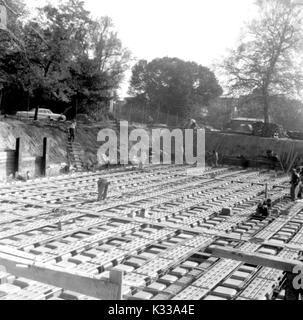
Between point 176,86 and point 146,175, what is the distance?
22.1 m

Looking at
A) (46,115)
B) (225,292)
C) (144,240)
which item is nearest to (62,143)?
(46,115)

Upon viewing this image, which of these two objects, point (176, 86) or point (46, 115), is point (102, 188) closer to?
point (46, 115)

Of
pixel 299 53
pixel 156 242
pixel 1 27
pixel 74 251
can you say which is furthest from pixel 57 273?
pixel 299 53

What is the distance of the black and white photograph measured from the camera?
604 cm

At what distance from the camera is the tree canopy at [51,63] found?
18.1m

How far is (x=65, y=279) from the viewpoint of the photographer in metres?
3.89

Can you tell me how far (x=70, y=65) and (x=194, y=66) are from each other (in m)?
21.1

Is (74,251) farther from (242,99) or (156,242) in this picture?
(242,99)

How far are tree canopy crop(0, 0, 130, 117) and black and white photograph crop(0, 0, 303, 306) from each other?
0.21ft

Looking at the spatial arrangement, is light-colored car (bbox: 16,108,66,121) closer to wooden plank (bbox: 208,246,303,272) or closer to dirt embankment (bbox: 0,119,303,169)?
dirt embankment (bbox: 0,119,303,169)

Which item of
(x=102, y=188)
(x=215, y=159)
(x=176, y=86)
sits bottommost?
(x=102, y=188)

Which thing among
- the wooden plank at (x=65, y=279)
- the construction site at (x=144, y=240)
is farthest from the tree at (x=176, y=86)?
the wooden plank at (x=65, y=279)

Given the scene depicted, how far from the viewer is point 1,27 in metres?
14.5
